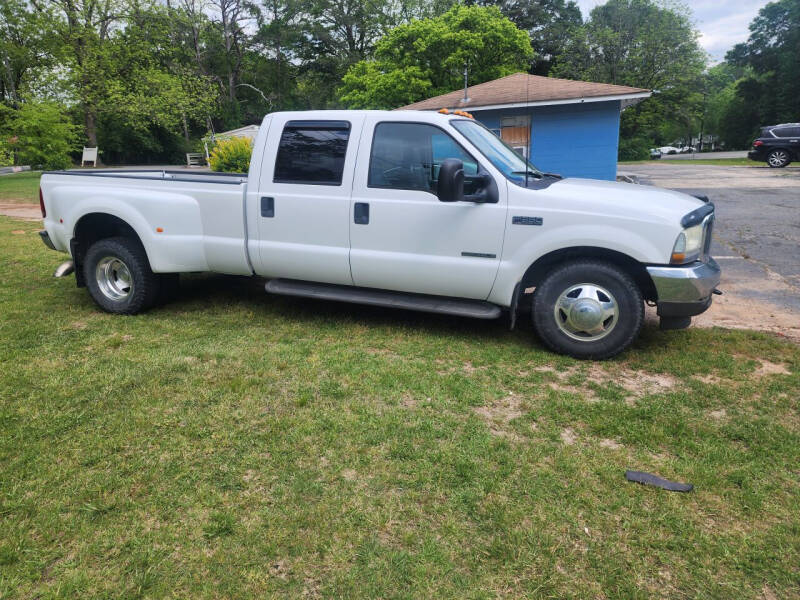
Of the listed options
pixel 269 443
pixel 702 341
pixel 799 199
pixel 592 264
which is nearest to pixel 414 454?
pixel 269 443

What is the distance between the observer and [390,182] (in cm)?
481

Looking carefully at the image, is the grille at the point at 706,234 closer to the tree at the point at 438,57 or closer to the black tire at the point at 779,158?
the black tire at the point at 779,158

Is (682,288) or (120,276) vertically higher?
(682,288)

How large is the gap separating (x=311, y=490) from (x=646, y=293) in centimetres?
317

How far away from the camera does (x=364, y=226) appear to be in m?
4.88

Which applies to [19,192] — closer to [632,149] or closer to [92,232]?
[92,232]

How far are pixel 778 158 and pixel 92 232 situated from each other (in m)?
30.0

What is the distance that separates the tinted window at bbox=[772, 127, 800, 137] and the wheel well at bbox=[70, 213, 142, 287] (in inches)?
1181

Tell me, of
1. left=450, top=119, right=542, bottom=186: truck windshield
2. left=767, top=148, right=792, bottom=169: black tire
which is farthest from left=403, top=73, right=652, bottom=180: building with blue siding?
left=767, top=148, right=792, bottom=169: black tire

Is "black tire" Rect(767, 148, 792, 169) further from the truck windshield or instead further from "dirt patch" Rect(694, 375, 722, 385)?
"dirt patch" Rect(694, 375, 722, 385)

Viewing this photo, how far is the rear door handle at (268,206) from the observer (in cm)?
512

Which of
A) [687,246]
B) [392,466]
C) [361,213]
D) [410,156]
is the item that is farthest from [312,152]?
[687,246]

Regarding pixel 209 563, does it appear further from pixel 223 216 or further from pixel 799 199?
pixel 799 199

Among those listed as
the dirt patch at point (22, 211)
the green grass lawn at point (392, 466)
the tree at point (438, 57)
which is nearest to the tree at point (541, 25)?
the tree at point (438, 57)
